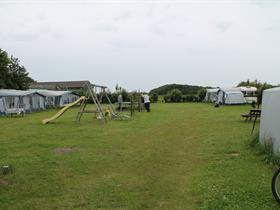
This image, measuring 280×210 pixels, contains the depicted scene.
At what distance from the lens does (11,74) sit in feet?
144

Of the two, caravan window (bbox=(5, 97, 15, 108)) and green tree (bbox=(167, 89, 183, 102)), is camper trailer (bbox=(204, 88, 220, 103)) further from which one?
caravan window (bbox=(5, 97, 15, 108))

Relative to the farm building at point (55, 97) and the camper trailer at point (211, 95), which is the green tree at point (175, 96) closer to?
the camper trailer at point (211, 95)

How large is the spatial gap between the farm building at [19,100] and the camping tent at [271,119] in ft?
84.3

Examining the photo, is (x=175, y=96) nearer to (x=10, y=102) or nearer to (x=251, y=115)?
(x=10, y=102)

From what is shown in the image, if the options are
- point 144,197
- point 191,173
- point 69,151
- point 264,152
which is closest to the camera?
point 144,197

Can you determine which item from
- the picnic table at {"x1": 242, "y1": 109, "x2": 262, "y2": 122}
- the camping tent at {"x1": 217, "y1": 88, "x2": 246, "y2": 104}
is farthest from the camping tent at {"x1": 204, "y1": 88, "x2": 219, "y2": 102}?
the picnic table at {"x1": 242, "y1": 109, "x2": 262, "y2": 122}

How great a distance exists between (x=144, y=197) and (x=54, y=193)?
147cm

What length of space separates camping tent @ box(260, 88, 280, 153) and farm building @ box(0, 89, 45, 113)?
25.7 meters

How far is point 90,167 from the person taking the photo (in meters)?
7.92

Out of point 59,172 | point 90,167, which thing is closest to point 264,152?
point 90,167

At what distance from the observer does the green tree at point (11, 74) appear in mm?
39719

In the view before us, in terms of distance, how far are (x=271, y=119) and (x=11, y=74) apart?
40.0 m

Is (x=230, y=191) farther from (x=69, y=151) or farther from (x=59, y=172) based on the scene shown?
(x=69, y=151)

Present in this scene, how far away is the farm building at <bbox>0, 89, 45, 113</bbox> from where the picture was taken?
31.1 metres
